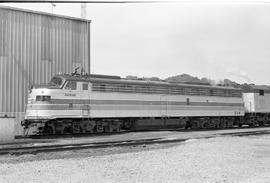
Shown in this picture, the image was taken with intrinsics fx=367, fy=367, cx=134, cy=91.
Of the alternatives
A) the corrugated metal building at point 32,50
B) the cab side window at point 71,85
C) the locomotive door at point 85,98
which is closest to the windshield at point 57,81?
the cab side window at point 71,85

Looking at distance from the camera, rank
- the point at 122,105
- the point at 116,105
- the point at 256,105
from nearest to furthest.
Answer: the point at 116,105 < the point at 122,105 < the point at 256,105

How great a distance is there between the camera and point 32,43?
24.4m

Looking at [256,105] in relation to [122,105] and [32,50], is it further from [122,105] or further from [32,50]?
[32,50]

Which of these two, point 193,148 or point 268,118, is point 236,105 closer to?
point 268,118

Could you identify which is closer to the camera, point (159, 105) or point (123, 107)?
point (123, 107)

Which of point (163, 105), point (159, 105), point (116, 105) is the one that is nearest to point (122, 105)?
point (116, 105)

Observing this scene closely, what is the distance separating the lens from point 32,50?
2438 centimetres

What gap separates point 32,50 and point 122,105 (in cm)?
737

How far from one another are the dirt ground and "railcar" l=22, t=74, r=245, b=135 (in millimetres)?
6896

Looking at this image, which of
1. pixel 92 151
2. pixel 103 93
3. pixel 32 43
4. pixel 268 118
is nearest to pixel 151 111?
pixel 103 93

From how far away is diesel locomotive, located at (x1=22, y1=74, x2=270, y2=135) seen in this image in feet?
64.4

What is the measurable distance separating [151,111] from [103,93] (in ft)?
12.7

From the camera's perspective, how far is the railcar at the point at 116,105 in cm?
1959

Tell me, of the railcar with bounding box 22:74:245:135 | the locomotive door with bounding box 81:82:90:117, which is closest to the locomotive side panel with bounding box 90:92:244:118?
the railcar with bounding box 22:74:245:135
